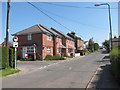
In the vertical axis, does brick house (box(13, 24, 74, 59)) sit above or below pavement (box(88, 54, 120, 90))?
above

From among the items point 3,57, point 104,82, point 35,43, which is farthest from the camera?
point 35,43

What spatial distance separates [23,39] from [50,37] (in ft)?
19.6

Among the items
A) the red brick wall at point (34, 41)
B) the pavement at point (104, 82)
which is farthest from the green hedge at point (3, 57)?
the red brick wall at point (34, 41)

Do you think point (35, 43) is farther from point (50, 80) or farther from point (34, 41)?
point (50, 80)

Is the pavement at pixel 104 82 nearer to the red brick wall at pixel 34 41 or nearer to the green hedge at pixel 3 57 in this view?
the green hedge at pixel 3 57

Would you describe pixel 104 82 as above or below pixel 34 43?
below

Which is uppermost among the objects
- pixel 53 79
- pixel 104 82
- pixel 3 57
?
pixel 3 57

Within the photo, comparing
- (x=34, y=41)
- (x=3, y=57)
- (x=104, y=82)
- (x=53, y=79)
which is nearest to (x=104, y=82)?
(x=104, y=82)

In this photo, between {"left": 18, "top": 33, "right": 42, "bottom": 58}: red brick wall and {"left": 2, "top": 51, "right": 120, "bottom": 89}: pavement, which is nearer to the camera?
{"left": 2, "top": 51, "right": 120, "bottom": 89}: pavement

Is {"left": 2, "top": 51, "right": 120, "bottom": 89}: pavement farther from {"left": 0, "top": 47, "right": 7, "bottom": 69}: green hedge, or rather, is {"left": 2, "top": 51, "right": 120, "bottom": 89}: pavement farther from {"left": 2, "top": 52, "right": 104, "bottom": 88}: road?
{"left": 0, "top": 47, "right": 7, "bottom": 69}: green hedge

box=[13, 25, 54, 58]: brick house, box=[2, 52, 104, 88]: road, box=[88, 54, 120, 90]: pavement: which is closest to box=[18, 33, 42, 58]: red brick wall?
box=[13, 25, 54, 58]: brick house

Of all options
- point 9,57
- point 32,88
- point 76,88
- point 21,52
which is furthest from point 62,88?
point 21,52

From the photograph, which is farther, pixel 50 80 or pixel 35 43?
pixel 35 43

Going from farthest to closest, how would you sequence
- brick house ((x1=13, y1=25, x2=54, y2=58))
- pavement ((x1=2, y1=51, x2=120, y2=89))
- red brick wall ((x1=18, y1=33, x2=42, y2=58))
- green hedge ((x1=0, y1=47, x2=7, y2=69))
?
1. red brick wall ((x1=18, y1=33, x2=42, y2=58))
2. brick house ((x1=13, y1=25, x2=54, y2=58))
3. green hedge ((x1=0, y1=47, x2=7, y2=69))
4. pavement ((x1=2, y1=51, x2=120, y2=89))
